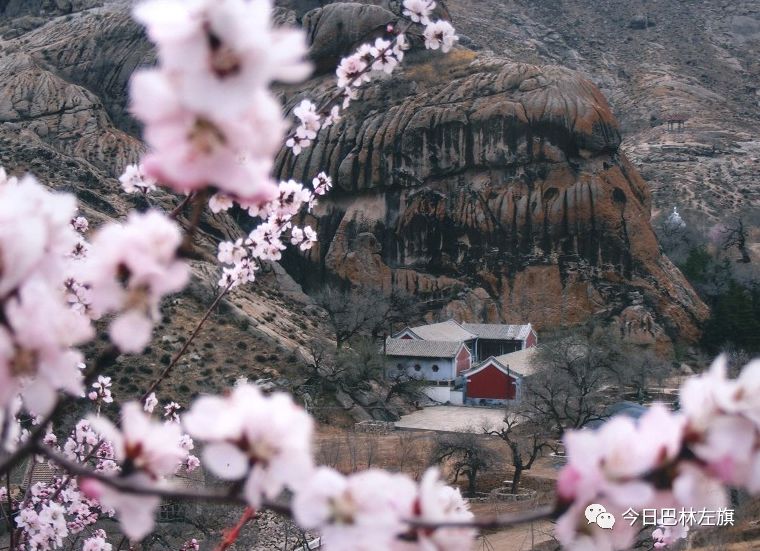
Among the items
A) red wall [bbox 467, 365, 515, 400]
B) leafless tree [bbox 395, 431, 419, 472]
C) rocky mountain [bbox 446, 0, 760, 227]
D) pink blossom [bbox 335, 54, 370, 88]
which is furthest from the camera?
rocky mountain [bbox 446, 0, 760, 227]

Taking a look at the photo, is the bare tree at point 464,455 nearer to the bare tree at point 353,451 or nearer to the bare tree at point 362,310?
the bare tree at point 353,451

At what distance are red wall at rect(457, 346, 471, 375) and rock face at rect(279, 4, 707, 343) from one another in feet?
10.7

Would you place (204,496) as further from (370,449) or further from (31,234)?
(370,449)

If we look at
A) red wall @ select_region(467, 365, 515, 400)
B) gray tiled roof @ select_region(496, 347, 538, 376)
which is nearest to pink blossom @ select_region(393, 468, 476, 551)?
gray tiled roof @ select_region(496, 347, 538, 376)

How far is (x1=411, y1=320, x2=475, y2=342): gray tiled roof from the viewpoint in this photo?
2839 cm

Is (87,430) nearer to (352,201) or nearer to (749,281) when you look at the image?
(352,201)

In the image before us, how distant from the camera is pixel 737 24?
6469 cm

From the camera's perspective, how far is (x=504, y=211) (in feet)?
101

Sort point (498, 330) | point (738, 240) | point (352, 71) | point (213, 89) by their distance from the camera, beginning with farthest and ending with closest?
1. point (738, 240)
2. point (498, 330)
3. point (352, 71)
4. point (213, 89)

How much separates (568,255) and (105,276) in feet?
99.1

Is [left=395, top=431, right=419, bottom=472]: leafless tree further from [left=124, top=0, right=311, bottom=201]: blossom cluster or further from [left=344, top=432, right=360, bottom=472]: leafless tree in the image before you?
[left=124, top=0, right=311, bottom=201]: blossom cluster

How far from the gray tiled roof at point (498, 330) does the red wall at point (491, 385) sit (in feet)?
11.9

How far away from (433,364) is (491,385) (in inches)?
88.2

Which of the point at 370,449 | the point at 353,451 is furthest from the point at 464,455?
the point at 353,451
